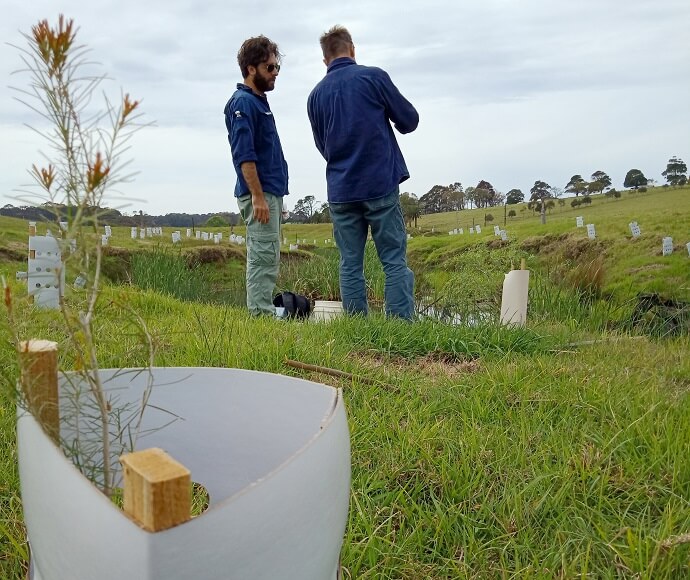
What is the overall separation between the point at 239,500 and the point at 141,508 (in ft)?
0.30

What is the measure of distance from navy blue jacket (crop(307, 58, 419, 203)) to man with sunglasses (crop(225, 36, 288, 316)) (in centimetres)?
33

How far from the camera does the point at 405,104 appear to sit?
3713 millimetres

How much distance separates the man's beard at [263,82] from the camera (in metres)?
3.78

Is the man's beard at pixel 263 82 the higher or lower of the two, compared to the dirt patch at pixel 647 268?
higher

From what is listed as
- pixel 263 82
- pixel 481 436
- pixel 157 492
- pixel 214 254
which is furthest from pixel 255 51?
pixel 214 254

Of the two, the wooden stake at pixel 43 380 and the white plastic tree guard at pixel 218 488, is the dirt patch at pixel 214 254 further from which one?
the wooden stake at pixel 43 380

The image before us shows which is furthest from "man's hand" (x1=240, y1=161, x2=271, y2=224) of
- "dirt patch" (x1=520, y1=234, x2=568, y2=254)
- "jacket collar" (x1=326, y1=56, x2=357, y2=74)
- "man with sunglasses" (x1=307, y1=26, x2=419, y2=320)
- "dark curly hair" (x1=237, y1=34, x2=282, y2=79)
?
"dirt patch" (x1=520, y1=234, x2=568, y2=254)

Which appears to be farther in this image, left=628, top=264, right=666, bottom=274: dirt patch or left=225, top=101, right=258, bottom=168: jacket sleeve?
left=628, top=264, right=666, bottom=274: dirt patch

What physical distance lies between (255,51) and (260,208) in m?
0.98

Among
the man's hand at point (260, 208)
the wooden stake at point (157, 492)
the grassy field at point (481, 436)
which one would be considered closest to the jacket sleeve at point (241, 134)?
the man's hand at point (260, 208)

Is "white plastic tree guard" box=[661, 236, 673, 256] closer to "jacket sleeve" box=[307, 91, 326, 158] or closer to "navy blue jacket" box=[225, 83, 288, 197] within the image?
"jacket sleeve" box=[307, 91, 326, 158]

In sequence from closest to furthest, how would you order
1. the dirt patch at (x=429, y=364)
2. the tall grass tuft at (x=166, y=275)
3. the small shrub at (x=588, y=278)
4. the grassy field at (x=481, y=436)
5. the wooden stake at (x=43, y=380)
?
the wooden stake at (x=43, y=380)
the grassy field at (x=481, y=436)
the dirt patch at (x=429, y=364)
the small shrub at (x=588, y=278)
the tall grass tuft at (x=166, y=275)

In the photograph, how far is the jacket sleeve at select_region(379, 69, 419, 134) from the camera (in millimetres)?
3623

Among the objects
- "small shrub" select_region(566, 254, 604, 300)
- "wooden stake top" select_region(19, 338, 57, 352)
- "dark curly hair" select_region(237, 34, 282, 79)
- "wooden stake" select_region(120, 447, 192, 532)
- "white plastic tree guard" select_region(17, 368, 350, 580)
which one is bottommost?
"small shrub" select_region(566, 254, 604, 300)
